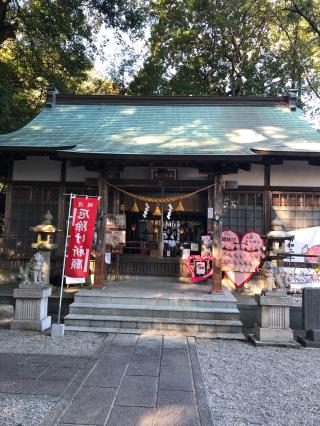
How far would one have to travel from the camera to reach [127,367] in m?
5.27

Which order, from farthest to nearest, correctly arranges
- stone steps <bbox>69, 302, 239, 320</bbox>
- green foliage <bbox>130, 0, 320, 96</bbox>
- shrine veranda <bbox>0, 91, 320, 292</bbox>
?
green foliage <bbox>130, 0, 320, 96</bbox> < shrine veranda <bbox>0, 91, 320, 292</bbox> < stone steps <bbox>69, 302, 239, 320</bbox>

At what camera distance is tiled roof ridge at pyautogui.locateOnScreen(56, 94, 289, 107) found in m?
13.3

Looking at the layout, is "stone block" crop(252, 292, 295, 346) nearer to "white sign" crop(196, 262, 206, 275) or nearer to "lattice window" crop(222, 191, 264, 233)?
"white sign" crop(196, 262, 206, 275)

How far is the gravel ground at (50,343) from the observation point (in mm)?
5992

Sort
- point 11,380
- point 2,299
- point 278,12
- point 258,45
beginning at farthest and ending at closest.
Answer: point 258,45
point 278,12
point 2,299
point 11,380

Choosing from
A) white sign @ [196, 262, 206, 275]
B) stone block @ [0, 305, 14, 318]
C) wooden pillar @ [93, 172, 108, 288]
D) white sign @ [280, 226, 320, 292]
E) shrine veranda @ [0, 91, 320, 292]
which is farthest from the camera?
white sign @ [196, 262, 206, 275]

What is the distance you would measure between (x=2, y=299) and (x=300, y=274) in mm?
8429

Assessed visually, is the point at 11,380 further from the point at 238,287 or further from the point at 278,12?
the point at 278,12

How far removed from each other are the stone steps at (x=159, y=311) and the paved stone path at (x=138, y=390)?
1.26m

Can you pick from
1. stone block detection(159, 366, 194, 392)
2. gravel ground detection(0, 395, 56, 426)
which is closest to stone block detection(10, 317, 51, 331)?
gravel ground detection(0, 395, 56, 426)

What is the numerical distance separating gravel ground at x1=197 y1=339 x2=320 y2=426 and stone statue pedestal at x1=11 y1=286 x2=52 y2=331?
354 centimetres

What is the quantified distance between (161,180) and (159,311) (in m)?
3.50

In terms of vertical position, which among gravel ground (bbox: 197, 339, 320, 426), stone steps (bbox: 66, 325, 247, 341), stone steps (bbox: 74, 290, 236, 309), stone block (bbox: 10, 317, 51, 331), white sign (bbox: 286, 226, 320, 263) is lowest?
gravel ground (bbox: 197, 339, 320, 426)

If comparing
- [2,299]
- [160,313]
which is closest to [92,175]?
[2,299]
